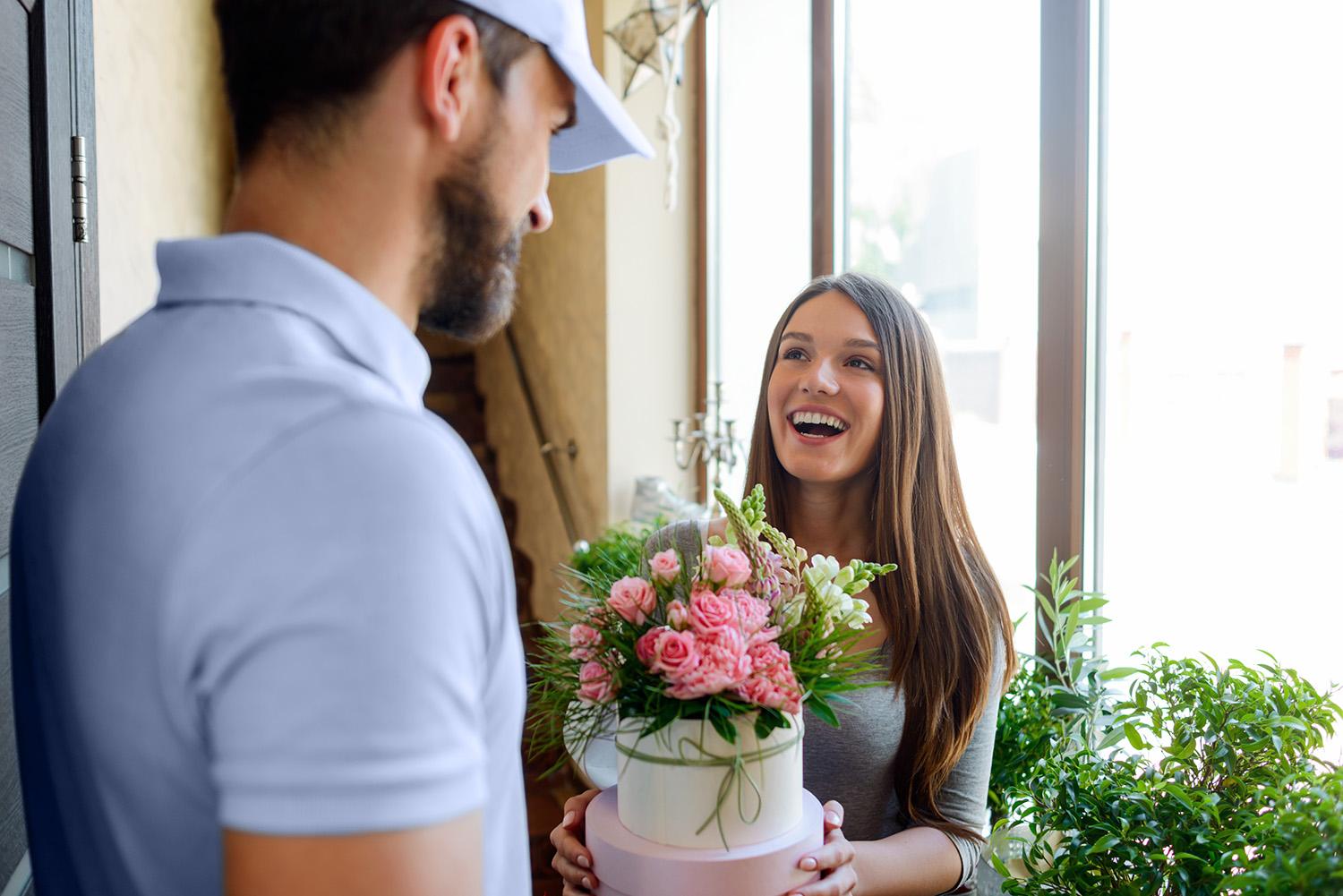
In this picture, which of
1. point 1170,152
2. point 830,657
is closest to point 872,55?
point 1170,152

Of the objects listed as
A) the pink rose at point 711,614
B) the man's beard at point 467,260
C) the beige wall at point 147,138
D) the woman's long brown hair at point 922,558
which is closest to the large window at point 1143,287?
the woman's long brown hair at point 922,558

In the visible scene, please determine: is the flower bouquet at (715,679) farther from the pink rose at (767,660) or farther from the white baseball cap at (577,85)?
the white baseball cap at (577,85)

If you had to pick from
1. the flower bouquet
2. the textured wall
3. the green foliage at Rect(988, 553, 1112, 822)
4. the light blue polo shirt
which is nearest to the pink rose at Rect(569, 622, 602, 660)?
the flower bouquet

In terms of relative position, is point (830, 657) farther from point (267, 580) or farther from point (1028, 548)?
point (1028, 548)

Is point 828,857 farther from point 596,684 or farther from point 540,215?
point 540,215

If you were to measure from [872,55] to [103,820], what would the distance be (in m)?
2.81

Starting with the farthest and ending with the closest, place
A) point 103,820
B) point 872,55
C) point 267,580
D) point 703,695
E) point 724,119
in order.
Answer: point 724,119
point 872,55
point 703,695
point 103,820
point 267,580

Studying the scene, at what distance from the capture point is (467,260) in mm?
663

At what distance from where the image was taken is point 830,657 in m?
1.08

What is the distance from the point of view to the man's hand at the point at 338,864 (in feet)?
1.53

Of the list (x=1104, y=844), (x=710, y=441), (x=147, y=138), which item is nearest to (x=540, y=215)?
(x=1104, y=844)

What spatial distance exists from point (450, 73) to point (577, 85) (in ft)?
0.34

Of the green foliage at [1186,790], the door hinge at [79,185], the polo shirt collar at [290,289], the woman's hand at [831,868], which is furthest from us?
the door hinge at [79,185]

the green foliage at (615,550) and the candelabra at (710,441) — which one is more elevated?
the candelabra at (710,441)
